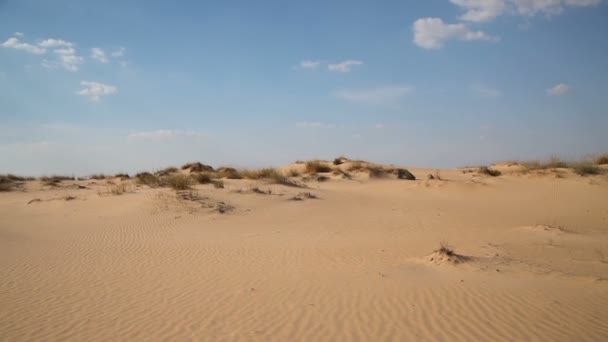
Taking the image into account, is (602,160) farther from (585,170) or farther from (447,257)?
(447,257)

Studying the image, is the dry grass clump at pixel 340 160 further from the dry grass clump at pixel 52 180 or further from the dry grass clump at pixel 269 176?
the dry grass clump at pixel 52 180

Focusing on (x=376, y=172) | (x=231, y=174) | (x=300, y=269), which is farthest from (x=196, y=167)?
(x=300, y=269)

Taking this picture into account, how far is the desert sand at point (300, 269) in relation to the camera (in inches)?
174

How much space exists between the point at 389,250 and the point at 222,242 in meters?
3.82

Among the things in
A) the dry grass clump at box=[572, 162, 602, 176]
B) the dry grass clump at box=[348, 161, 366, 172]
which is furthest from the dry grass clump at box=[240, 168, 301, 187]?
the dry grass clump at box=[572, 162, 602, 176]

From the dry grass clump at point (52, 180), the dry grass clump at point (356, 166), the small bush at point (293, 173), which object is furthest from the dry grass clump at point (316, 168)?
the dry grass clump at point (52, 180)

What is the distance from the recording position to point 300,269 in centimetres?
669

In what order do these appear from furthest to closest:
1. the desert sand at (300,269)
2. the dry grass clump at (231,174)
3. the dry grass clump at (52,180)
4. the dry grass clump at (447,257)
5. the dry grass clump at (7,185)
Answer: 1. the dry grass clump at (52,180)
2. the dry grass clump at (231,174)
3. the dry grass clump at (7,185)
4. the dry grass clump at (447,257)
5. the desert sand at (300,269)

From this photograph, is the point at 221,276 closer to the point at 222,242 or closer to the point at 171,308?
the point at 171,308

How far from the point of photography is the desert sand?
4430 mm

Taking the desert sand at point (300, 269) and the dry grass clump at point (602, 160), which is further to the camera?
the dry grass clump at point (602, 160)

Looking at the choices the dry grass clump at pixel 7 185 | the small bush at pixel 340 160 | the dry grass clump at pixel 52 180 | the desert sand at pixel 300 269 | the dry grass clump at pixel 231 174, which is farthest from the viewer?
the small bush at pixel 340 160

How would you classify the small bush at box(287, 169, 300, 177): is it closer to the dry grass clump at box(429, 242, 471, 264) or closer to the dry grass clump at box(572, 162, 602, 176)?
the dry grass clump at box(572, 162, 602, 176)

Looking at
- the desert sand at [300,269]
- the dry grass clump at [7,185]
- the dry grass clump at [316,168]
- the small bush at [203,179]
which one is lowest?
the desert sand at [300,269]
